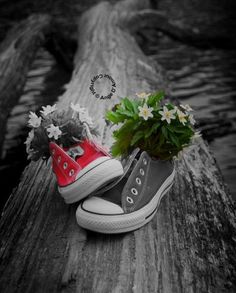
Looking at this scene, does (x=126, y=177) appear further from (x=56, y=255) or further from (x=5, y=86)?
(x=5, y=86)

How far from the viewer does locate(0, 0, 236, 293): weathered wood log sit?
1.35 metres

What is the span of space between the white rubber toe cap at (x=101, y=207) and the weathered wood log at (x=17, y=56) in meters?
2.06

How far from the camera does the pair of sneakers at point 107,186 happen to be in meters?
1.54

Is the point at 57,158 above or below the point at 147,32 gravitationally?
above

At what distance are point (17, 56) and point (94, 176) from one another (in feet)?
9.62

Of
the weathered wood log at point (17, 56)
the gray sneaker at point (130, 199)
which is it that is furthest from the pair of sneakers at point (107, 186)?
the weathered wood log at point (17, 56)

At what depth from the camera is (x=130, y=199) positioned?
1613 mm

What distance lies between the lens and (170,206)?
5.93ft

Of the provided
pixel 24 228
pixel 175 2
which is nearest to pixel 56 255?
pixel 24 228

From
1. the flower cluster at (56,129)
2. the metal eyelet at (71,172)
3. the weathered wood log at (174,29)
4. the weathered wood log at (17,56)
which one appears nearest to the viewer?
the metal eyelet at (71,172)

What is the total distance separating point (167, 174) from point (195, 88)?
333 cm

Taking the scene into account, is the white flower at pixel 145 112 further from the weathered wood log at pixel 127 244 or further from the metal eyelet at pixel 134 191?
the weathered wood log at pixel 127 244

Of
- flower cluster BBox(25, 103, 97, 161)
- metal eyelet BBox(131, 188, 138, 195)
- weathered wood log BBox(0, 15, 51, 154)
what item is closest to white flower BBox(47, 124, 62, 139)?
flower cluster BBox(25, 103, 97, 161)

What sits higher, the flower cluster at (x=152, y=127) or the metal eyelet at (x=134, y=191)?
the flower cluster at (x=152, y=127)
